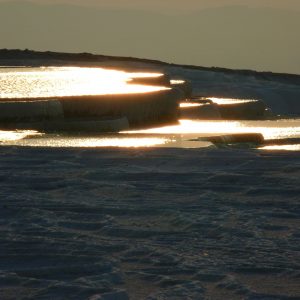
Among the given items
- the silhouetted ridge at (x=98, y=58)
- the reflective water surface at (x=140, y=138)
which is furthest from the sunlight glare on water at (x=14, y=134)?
the silhouetted ridge at (x=98, y=58)

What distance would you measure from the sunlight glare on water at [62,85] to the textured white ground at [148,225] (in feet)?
8.33

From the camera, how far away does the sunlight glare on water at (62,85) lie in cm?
835

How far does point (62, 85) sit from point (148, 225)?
5.61 metres

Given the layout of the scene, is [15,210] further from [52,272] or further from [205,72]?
[205,72]

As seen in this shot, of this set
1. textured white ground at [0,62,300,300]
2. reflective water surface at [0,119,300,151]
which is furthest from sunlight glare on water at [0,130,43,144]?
textured white ground at [0,62,300,300]

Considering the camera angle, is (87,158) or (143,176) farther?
(87,158)

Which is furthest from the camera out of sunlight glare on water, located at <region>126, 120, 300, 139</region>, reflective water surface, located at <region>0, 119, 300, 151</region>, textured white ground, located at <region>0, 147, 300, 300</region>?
sunlight glare on water, located at <region>126, 120, 300, 139</region>

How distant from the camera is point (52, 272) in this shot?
3080 millimetres

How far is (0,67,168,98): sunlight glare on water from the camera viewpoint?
8352 millimetres

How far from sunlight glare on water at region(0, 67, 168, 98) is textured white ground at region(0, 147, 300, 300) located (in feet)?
8.33

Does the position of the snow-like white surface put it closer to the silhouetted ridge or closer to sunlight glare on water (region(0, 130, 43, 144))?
the silhouetted ridge

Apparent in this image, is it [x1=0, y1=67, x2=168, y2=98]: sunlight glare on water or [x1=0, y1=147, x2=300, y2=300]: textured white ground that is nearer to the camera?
[x1=0, y1=147, x2=300, y2=300]: textured white ground

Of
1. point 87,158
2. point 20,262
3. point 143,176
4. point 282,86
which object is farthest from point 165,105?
point 282,86

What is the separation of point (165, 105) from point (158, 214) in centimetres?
509
